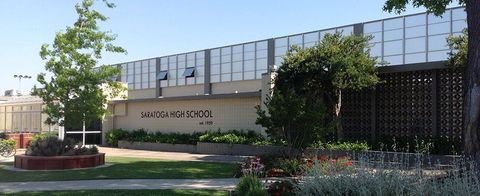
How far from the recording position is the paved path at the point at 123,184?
40.7 ft

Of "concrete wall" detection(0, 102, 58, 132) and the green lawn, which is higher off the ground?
"concrete wall" detection(0, 102, 58, 132)

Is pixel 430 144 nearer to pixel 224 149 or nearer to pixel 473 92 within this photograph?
pixel 473 92

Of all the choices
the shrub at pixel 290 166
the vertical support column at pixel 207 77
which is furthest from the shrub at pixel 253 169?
the vertical support column at pixel 207 77

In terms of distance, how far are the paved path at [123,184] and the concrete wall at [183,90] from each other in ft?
138

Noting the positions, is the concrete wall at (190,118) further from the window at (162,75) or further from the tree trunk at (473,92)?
the window at (162,75)

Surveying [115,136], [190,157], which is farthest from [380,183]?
[115,136]

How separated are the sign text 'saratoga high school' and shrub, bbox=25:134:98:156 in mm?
11639

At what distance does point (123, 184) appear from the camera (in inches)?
514

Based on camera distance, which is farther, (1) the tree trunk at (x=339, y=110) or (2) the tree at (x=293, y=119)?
(1) the tree trunk at (x=339, y=110)

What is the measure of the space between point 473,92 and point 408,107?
40.2ft

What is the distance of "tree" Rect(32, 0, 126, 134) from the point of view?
19516 mm

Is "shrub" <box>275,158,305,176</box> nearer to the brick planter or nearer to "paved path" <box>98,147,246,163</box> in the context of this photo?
"paved path" <box>98,147,246,163</box>

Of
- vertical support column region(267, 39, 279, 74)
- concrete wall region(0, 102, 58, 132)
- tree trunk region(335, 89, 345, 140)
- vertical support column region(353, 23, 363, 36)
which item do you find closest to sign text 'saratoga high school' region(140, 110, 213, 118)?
concrete wall region(0, 102, 58, 132)

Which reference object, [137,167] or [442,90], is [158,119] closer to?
[137,167]
